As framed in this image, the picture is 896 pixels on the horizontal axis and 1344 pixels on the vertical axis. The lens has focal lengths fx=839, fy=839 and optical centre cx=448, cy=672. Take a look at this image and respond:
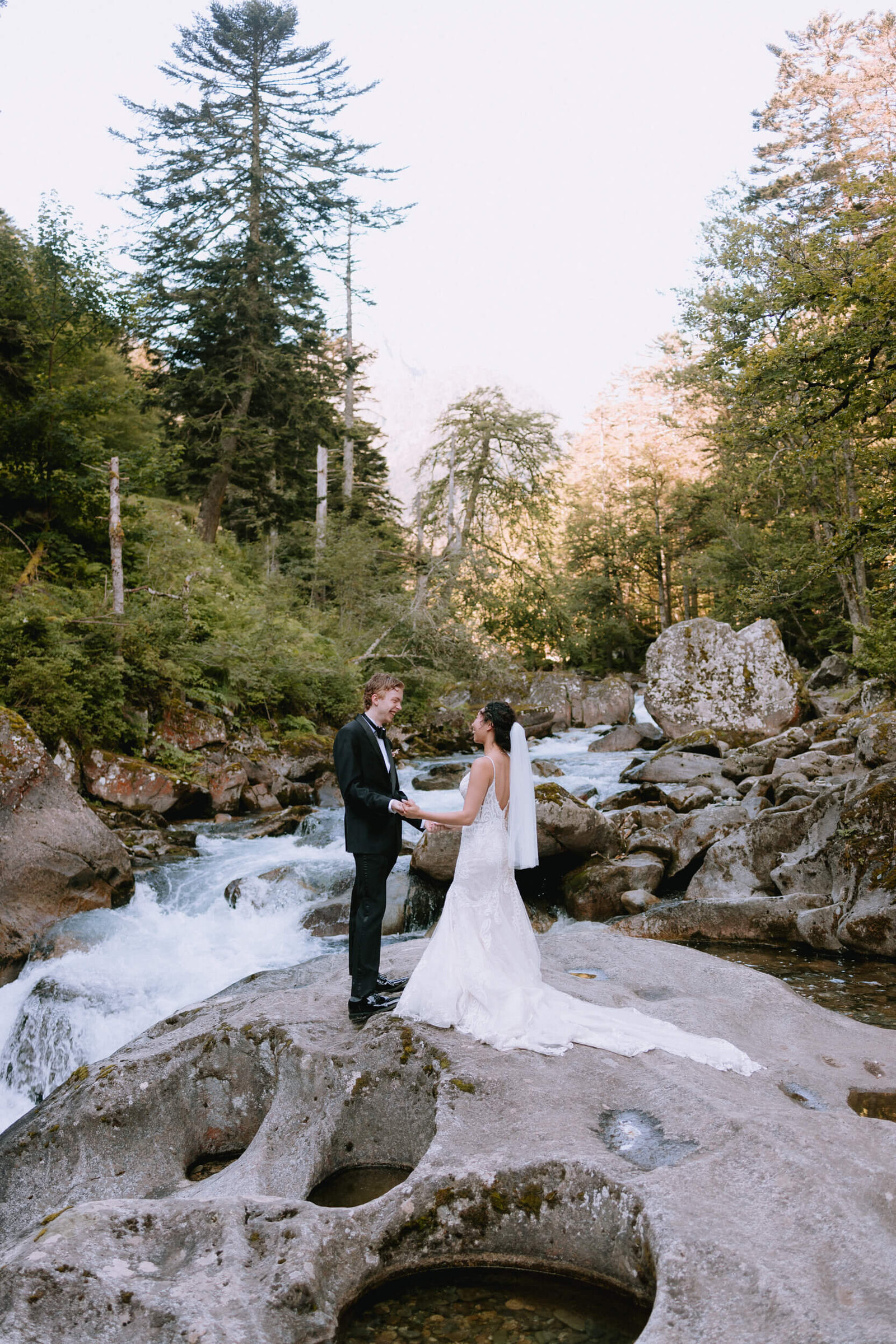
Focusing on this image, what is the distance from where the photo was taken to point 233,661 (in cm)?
1812

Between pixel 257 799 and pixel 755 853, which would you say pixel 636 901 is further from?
pixel 257 799

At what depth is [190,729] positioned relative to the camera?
16141 mm

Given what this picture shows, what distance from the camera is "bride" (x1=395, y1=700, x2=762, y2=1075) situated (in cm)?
468

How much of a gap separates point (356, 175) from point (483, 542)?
12913 mm

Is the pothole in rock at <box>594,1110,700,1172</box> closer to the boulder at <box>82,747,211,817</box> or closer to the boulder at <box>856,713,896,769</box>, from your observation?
the boulder at <box>856,713,896,769</box>

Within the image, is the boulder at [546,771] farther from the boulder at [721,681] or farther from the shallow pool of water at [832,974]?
the shallow pool of water at [832,974]

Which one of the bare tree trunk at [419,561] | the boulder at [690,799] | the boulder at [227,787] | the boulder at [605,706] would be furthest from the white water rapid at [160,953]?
the boulder at [605,706]

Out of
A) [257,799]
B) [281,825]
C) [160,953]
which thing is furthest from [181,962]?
[257,799]

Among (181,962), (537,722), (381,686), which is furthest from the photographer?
(537,722)

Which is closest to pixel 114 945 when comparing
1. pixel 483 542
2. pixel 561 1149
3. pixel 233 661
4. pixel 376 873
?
pixel 376 873

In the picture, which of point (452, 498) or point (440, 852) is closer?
point (440, 852)

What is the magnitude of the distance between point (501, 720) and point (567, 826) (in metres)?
5.66

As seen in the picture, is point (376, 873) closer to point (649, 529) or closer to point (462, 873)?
point (462, 873)

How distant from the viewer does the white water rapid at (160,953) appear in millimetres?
7645
